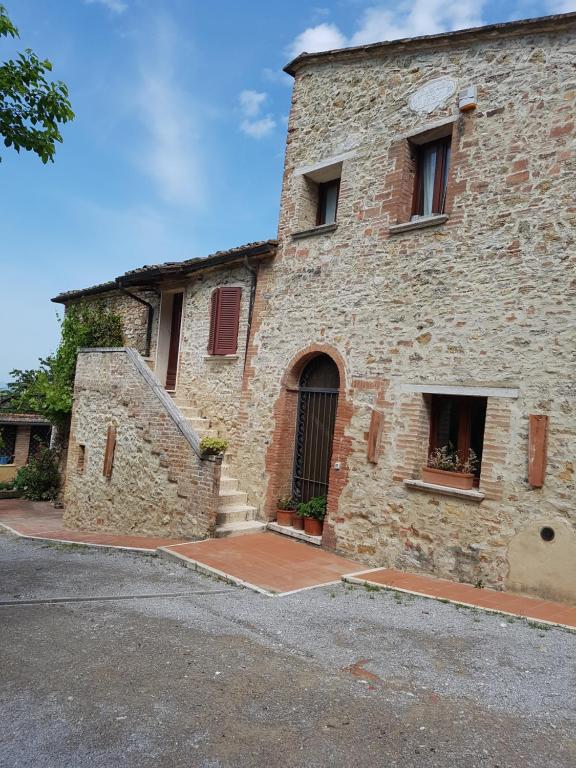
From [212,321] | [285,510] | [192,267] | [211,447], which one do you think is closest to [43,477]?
[212,321]

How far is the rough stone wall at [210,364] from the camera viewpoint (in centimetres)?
994

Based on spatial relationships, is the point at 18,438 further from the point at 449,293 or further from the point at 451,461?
the point at 449,293

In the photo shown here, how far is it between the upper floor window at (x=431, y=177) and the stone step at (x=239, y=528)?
17.2 feet

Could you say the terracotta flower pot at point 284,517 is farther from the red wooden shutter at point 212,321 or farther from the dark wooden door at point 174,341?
the dark wooden door at point 174,341

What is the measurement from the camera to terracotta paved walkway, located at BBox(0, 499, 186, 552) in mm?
8578

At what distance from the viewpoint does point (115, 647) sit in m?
4.35

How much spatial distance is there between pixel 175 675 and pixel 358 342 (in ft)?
Answer: 16.9

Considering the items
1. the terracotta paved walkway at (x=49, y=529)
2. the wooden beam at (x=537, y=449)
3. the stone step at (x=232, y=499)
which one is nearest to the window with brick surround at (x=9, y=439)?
the terracotta paved walkway at (x=49, y=529)

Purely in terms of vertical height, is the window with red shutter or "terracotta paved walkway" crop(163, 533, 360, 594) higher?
the window with red shutter

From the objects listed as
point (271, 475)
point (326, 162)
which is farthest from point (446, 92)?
point (271, 475)

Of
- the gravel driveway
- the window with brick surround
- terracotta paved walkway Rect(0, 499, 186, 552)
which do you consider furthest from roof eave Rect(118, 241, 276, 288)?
the window with brick surround

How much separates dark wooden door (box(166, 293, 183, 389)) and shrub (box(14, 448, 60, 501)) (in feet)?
16.7

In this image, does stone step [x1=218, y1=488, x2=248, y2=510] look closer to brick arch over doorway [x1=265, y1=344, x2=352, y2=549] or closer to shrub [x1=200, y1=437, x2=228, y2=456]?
brick arch over doorway [x1=265, y1=344, x2=352, y2=549]

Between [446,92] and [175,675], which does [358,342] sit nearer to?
[446,92]
